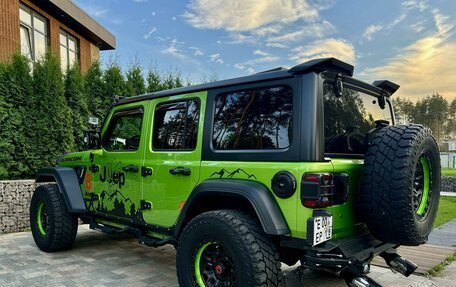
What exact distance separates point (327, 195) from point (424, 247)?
11.3 ft

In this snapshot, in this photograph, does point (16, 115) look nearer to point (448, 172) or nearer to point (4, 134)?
point (4, 134)

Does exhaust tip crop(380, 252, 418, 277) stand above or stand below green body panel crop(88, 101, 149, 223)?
below

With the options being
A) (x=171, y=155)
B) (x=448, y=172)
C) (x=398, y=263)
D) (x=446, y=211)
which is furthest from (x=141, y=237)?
(x=448, y=172)

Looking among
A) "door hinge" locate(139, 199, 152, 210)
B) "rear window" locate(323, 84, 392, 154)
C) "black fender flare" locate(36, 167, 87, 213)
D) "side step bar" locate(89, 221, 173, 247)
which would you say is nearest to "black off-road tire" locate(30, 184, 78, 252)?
"black fender flare" locate(36, 167, 87, 213)

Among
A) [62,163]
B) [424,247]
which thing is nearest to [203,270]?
[62,163]

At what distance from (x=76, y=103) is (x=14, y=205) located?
2969 millimetres

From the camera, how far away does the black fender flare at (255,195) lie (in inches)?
101

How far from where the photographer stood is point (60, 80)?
804 cm

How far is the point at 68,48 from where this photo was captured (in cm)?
1367

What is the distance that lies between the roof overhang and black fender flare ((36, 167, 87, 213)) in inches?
349

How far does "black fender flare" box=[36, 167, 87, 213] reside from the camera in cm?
458

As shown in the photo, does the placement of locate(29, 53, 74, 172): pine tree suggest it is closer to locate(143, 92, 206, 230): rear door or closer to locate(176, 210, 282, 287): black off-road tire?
locate(143, 92, 206, 230): rear door

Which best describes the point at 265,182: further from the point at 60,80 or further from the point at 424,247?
the point at 60,80

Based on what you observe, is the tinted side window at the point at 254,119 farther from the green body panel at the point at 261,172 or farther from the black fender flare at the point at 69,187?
the black fender flare at the point at 69,187
